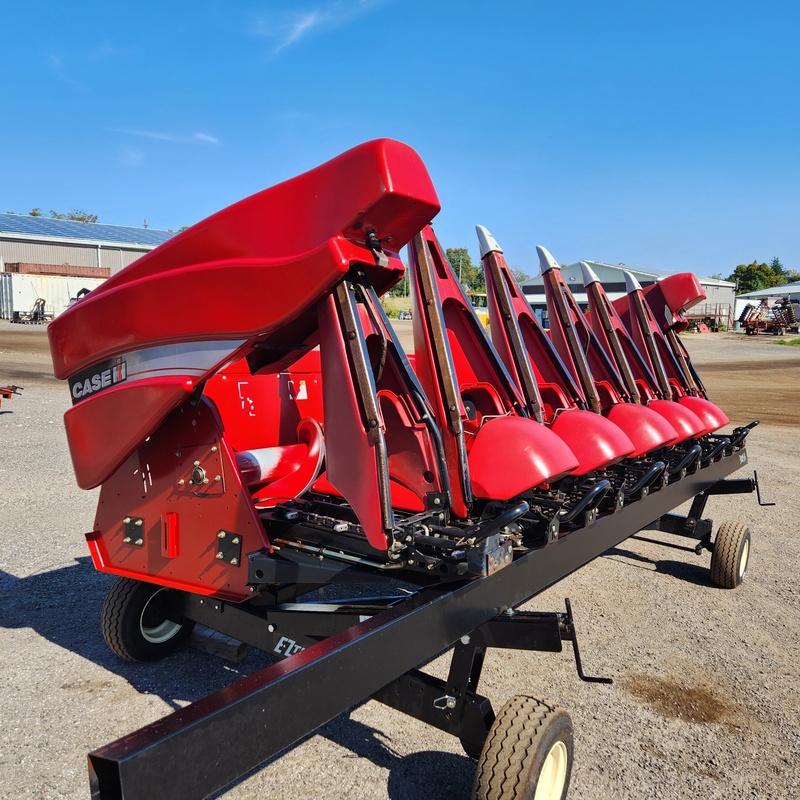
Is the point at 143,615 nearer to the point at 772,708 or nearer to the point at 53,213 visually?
the point at 772,708

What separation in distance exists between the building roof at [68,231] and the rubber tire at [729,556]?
42.9 meters

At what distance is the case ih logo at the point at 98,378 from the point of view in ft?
8.49

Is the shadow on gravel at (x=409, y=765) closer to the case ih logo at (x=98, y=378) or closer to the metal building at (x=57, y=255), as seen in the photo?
the case ih logo at (x=98, y=378)

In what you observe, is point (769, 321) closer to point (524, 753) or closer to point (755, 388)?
point (755, 388)

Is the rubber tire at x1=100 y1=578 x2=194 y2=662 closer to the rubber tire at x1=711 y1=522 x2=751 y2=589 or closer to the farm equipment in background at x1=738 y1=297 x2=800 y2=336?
the rubber tire at x1=711 y1=522 x2=751 y2=589

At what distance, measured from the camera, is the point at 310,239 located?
215 centimetres

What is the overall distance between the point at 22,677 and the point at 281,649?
1.39m

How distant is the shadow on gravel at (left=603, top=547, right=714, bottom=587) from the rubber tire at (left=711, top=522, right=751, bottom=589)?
13cm

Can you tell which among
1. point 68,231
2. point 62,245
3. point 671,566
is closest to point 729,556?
point 671,566

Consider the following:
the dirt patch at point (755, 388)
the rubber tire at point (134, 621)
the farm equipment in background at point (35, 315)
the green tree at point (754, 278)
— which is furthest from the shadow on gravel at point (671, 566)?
the green tree at point (754, 278)

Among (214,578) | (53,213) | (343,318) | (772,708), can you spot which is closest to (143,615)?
(214,578)

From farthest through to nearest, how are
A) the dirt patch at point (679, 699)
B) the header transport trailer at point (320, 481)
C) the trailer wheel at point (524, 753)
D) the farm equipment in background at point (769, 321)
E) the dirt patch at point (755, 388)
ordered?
the farm equipment in background at point (769, 321) < the dirt patch at point (755, 388) < the dirt patch at point (679, 699) < the trailer wheel at point (524, 753) < the header transport trailer at point (320, 481)

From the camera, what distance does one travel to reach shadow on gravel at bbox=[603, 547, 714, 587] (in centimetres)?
484

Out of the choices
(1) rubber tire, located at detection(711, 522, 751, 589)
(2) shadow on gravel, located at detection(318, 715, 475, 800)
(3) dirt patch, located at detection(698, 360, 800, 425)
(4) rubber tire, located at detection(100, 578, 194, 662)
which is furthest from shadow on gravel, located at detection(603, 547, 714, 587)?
(3) dirt patch, located at detection(698, 360, 800, 425)
